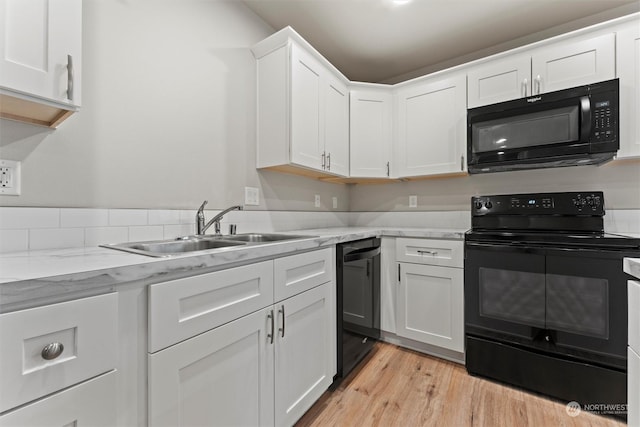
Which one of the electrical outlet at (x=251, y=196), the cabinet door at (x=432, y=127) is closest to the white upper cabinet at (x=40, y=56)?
the electrical outlet at (x=251, y=196)

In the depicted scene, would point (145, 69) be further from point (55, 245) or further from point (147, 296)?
point (147, 296)

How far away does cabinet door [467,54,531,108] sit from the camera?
196 centimetres

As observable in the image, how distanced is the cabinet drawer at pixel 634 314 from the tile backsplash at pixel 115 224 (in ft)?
5.53

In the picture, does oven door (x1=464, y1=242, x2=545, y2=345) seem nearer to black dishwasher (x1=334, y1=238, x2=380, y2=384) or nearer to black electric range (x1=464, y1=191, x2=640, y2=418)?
black electric range (x1=464, y1=191, x2=640, y2=418)

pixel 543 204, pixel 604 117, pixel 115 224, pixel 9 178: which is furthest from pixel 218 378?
pixel 604 117

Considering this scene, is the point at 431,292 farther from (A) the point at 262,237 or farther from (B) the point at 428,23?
(B) the point at 428,23

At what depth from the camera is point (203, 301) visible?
0.91 metres

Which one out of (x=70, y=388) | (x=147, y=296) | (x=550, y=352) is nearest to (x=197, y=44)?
(x=147, y=296)

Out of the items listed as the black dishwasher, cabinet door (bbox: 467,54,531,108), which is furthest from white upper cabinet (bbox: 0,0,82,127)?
cabinet door (bbox: 467,54,531,108)

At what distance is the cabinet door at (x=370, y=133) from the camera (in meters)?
2.49

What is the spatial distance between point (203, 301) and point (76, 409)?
36 cm

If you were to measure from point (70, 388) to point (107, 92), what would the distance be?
118 cm

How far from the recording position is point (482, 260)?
1.79m

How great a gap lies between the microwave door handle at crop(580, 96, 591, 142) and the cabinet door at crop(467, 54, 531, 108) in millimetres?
333
